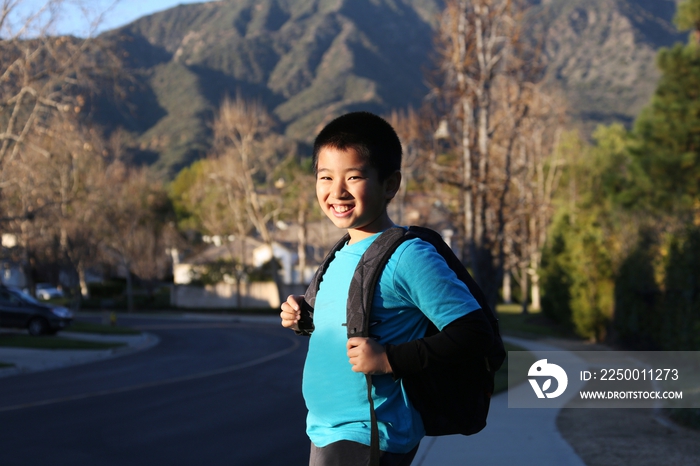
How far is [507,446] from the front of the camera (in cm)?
865

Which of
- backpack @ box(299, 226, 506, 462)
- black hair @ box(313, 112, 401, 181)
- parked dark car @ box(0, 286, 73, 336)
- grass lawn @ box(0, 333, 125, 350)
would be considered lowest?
grass lawn @ box(0, 333, 125, 350)

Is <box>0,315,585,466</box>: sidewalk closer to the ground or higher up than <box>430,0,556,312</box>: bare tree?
closer to the ground

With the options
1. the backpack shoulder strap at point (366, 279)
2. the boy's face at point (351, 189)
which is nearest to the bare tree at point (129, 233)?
the boy's face at point (351, 189)

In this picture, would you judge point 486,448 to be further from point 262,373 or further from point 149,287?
point 149,287

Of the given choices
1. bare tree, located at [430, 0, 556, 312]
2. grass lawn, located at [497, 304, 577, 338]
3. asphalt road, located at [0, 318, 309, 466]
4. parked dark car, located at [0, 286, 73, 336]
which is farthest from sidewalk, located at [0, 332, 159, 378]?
grass lawn, located at [497, 304, 577, 338]

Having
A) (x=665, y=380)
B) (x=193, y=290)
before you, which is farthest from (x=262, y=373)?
(x=193, y=290)

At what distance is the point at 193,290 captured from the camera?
58625mm

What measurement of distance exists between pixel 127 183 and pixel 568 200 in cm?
3198

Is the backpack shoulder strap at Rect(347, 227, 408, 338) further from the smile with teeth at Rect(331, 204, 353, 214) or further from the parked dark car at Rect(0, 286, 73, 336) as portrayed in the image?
the parked dark car at Rect(0, 286, 73, 336)

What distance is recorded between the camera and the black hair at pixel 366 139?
3.08 m

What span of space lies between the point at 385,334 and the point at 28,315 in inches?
1115

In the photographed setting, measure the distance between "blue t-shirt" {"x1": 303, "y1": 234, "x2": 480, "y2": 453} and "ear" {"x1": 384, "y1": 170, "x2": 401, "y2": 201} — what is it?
0.78 feet

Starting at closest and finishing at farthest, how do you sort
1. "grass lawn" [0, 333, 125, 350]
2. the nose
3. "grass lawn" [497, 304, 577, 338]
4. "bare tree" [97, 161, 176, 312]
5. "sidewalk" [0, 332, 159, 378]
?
1. the nose
2. "sidewalk" [0, 332, 159, 378]
3. "grass lawn" [0, 333, 125, 350]
4. "grass lawn" [497, 304, 577, 338]
5. "bare tree" [97, 161, 176, 312]

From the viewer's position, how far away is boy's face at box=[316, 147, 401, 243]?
3.08 metres
